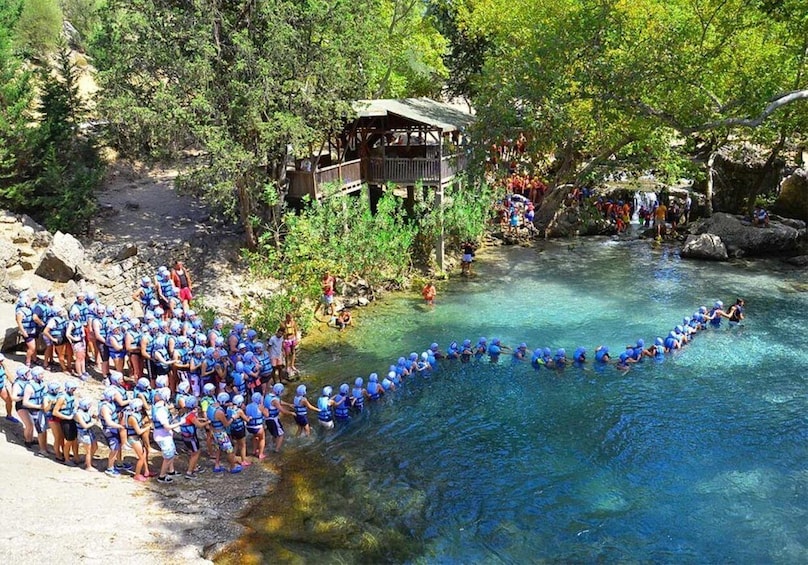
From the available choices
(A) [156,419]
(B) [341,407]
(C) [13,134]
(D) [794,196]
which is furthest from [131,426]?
(D) [794,196]

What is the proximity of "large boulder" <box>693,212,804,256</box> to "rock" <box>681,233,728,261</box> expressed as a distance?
0.72 m

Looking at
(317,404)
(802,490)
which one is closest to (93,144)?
(317,404)

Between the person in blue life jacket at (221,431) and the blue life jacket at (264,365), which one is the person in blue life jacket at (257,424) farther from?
the blue life jacket at (264,365)

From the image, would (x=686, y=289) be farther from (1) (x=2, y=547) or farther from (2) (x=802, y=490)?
(1) (x=2, y=547)

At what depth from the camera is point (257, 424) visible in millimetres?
13500

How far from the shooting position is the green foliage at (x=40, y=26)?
38.4 meters

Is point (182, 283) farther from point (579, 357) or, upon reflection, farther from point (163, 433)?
point (579, 357)

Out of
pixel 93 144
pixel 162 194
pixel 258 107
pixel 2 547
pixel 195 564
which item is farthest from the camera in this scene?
pixel 162 194

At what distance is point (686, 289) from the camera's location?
24656 millimetres

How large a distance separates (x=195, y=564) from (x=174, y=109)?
14786 mm

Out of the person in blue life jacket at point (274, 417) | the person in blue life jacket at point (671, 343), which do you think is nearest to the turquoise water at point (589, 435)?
the person in blue life jacket at point (671, 343)

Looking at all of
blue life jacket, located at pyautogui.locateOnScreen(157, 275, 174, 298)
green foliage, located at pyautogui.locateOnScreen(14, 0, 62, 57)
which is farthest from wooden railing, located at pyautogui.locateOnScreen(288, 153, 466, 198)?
green foliage, located at pyautogui.locateOnScreen(14, 0, 62, 57)

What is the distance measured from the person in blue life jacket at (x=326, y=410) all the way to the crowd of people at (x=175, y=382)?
27 mm

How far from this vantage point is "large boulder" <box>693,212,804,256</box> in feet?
95.1
